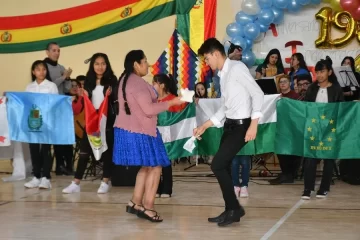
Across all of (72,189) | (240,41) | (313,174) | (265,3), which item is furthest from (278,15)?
(72,189)

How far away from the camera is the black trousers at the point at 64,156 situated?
8719 millimetres

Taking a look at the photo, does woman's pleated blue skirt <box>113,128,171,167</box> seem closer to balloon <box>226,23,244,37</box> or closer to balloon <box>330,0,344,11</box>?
balloon <box>226,23,244,37</box>

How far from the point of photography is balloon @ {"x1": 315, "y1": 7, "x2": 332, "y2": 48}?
403 inches

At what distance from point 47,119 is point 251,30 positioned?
12.9ft

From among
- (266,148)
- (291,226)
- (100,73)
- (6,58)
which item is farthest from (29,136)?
(6,58)

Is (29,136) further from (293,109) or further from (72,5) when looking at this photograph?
(72,5)

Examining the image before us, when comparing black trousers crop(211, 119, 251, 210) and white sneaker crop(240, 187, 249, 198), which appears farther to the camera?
white sneaker crop(240, 187, 249, 198)

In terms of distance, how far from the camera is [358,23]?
32.8 feet

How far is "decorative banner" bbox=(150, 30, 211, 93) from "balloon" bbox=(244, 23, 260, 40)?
93cm

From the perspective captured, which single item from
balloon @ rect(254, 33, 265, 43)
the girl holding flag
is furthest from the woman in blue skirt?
balloon @ rect(254, 33, 265, 43)

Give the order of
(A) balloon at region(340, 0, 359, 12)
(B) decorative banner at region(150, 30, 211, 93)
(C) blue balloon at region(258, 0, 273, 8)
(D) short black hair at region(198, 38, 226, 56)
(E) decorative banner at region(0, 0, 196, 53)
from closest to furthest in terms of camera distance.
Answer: (D) short black hair at region(198, 38, 226, 56) → (A) balloon at region(340, 0, 359, 12) → (C) blue balloon at region(258, 0, 273, 8) → (B) decorative banner at region(150, 30, 211, 93) → (E) decorative banner at region(0, 0, 196, 53)

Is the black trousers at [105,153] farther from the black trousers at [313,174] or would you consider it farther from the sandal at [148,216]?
the black trousers at [313,174]

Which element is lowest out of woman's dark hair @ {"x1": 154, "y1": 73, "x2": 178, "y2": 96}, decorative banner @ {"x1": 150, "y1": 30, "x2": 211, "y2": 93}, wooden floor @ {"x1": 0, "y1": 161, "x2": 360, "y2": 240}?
wooden floor @ {"x1": 0, "y1": 161, "x2": 360, "y2": 240}

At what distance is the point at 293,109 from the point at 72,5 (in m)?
6.06
